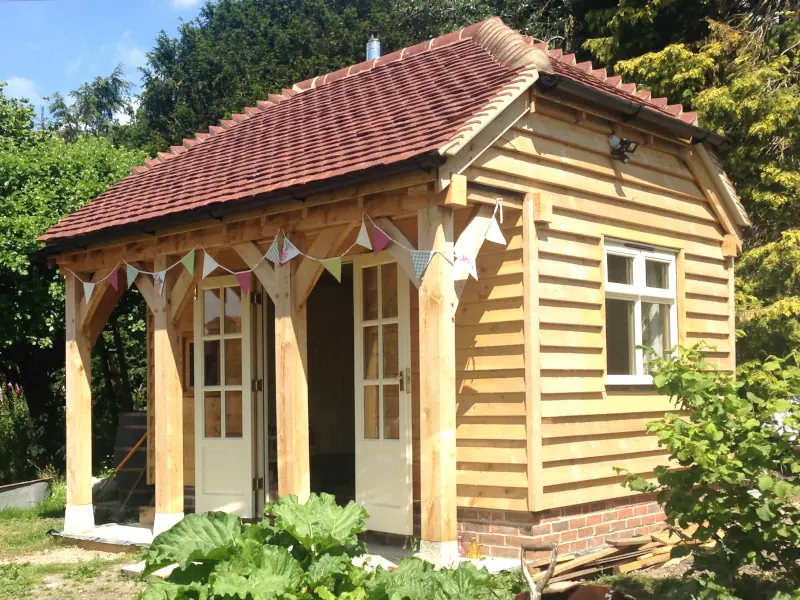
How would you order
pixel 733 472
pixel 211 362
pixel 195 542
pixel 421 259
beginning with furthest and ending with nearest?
1. pixel 211 362
2. pixel 421 259
3. pixel 733 472
4. pixel 195 542

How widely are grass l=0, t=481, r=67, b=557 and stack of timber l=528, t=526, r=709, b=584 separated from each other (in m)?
5.28

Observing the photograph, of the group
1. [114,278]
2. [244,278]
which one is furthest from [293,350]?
[114,278]

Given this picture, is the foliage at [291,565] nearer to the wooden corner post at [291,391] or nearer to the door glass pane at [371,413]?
the wooden corner post at [291,391]

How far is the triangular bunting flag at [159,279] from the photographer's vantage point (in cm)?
870

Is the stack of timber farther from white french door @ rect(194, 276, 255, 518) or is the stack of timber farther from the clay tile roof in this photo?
white french door @ rect(194, 276, 255, 518)

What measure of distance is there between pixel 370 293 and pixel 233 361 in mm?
2002

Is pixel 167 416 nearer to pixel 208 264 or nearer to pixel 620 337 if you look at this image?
pixel 208 264

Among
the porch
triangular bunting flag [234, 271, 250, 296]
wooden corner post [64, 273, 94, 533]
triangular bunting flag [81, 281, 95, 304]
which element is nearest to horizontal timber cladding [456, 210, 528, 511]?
the porch

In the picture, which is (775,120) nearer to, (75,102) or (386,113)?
(386,113)

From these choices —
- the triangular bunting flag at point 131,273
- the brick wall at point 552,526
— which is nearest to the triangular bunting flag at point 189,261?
the triangular bunting flag at point 131,273

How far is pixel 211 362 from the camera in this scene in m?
9.35

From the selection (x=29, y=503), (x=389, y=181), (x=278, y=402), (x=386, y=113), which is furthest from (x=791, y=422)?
(x=29, y=503)

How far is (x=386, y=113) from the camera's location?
804 centimetres

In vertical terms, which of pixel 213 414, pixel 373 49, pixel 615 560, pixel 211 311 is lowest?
pixel 615 560
